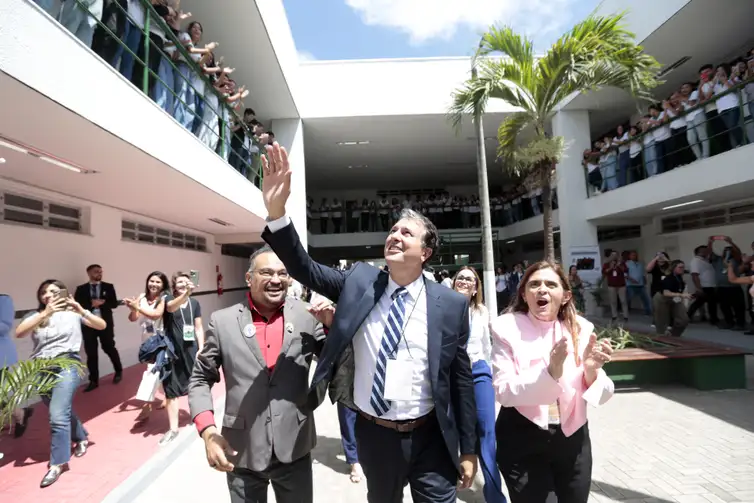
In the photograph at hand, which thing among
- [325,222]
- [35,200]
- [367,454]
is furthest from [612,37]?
[325,222]

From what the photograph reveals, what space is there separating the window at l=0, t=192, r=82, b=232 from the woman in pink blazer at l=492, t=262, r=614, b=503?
21.1 feet

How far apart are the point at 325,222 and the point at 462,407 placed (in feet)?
57.5

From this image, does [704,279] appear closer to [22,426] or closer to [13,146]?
[13,146]

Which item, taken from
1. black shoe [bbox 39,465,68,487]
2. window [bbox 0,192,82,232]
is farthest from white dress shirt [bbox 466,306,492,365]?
window [bbox 0,192,82,232]

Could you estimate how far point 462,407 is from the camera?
196 centimetres

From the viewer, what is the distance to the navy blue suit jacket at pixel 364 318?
1.83m

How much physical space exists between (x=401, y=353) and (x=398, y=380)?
118 mm

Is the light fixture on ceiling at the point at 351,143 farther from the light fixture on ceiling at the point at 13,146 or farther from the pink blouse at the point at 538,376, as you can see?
the pink blouse at the point at 538,376

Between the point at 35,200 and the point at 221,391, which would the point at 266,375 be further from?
the point at 35,200

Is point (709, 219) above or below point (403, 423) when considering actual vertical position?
above

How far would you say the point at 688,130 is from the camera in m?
8.48

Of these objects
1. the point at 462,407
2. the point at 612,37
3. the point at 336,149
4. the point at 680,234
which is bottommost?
the point at 462,407

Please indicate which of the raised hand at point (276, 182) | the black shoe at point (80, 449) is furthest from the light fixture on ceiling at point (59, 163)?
the raised hand at point (276, 182)

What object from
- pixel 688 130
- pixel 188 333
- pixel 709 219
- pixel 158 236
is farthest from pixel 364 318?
pixel 709 219
